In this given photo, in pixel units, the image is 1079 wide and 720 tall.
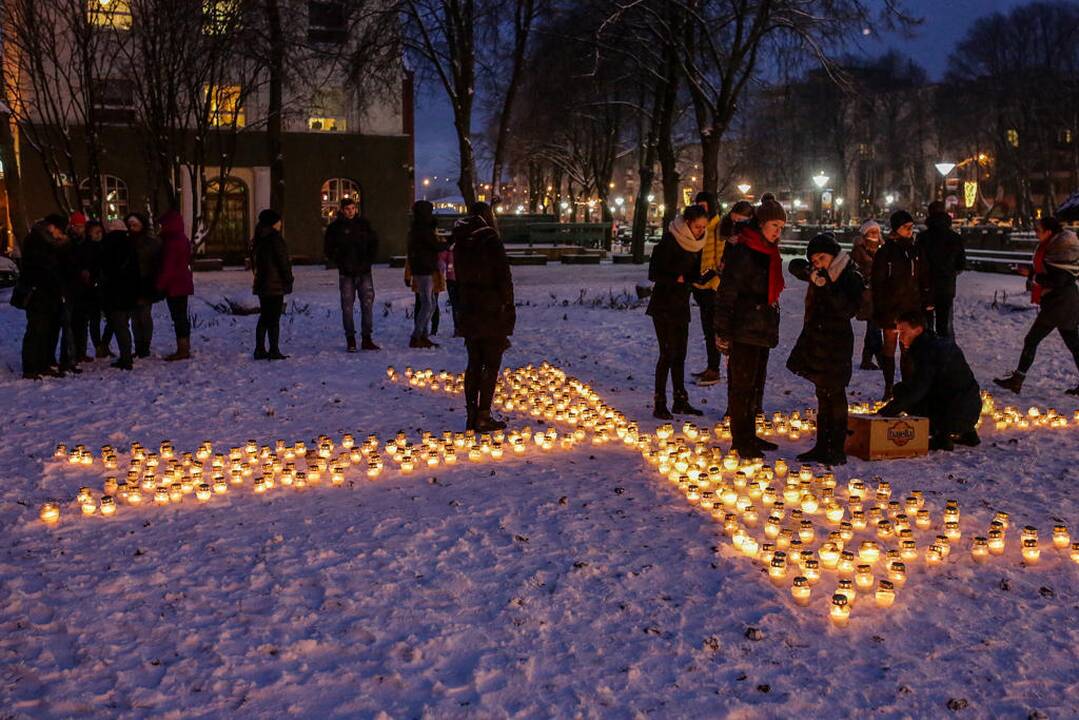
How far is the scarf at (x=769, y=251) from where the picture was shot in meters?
6.95

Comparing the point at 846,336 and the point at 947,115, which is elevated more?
the point at 947,115

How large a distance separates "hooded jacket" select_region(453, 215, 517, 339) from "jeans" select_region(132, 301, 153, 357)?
234 inches

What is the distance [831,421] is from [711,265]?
3477 millimetres

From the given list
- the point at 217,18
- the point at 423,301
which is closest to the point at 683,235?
the point at 423,301

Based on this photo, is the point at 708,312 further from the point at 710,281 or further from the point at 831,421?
the point at 831,421

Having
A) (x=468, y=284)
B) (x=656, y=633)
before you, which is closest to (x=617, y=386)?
(x=468, y=284)

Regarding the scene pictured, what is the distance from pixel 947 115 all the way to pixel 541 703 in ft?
200

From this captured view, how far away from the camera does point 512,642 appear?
4.23 meters

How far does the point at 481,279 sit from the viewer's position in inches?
316

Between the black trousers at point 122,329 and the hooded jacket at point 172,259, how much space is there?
558 mm

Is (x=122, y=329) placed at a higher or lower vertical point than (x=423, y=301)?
lower

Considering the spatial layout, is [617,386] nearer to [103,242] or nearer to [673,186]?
[103,242]

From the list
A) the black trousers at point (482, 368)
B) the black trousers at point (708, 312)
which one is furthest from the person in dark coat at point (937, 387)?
the black trousers at point (482, 368)

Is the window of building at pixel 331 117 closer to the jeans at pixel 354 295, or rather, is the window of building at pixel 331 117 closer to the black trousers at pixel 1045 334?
the jeans at pixel 354 295
